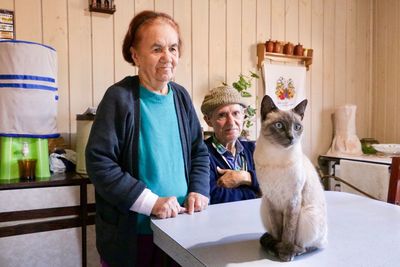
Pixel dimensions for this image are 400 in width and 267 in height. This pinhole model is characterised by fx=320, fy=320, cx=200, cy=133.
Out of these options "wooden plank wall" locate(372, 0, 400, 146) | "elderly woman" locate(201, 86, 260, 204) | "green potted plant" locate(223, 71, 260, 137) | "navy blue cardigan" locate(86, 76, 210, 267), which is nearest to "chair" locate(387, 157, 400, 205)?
"elderly woman" locate(201, 86, 260, 204)

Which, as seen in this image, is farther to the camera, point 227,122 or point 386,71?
point 386,71

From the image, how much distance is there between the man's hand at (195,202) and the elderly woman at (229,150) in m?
0.23

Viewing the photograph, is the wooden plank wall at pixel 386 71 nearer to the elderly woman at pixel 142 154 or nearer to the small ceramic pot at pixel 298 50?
the small ceramic pot at pixel 298 50

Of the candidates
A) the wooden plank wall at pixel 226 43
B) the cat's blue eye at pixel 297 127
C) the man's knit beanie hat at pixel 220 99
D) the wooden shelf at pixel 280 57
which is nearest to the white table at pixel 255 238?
the cat's blue eye at pixel 297 127

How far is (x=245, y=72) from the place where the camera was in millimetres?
2760

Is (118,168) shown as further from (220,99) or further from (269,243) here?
(220,99)

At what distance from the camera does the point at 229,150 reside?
143cm

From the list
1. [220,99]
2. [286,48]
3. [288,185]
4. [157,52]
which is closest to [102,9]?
[220,99]

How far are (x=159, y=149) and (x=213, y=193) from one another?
14.2 inches

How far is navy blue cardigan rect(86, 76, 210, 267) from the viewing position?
2.95 ft

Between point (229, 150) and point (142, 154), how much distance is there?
545 mm

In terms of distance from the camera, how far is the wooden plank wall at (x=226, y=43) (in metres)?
2.04

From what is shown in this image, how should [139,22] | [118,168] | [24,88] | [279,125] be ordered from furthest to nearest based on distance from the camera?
[24,88] → [139,22] → [118,168] → [279,125]

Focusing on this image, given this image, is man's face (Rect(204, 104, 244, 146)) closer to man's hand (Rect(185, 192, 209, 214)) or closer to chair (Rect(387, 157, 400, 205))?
man's hand (Rect(185, 192, 209, 214))
